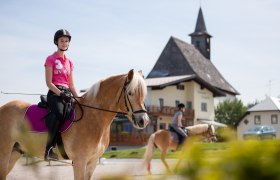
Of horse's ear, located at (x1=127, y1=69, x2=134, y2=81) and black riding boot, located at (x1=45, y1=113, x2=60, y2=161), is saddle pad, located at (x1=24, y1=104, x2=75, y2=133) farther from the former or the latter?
horse's ear, located at (x1=127, y1=69, x2=134, y2=81)

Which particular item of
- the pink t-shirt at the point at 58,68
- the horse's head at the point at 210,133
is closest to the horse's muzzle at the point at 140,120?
the pink t-shirt at the point at 58,68

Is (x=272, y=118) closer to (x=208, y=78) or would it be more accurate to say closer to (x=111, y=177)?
(x=208, y=78)

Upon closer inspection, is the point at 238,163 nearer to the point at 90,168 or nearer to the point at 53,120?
the point at 90,168

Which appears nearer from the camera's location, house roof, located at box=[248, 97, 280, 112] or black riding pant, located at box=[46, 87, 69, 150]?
black riding pant, located at box=[46, 87, 69, 150]

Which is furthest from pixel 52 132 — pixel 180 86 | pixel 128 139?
pixel 180 86

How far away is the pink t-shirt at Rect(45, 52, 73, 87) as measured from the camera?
6492 millimetres

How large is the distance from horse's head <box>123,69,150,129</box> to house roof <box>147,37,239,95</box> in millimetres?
70547

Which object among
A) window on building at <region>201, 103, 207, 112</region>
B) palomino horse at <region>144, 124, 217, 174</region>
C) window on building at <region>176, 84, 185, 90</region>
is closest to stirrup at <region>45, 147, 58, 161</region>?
palomino horse at <region>144, 124, 217, 174</region>

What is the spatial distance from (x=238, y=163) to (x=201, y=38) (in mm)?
99744

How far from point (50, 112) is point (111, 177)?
5.80m

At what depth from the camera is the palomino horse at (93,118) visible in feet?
20.0

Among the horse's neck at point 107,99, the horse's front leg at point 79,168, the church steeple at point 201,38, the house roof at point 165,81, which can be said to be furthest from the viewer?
the church steeple at point 201,38

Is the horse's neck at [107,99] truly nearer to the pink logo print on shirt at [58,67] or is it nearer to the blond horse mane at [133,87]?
the blond horse mane at [133,87]

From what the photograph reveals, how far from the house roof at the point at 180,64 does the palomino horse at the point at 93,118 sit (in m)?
70.5
